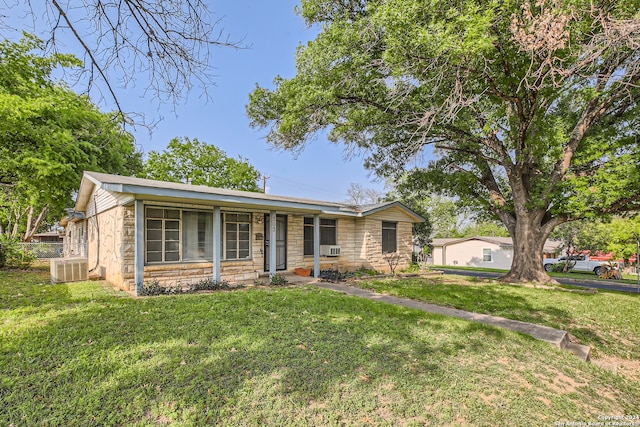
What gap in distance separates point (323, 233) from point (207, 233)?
187 inches

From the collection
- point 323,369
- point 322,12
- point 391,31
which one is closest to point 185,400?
point 323,369

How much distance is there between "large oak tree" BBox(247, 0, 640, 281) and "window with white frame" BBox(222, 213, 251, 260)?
10.4 ft

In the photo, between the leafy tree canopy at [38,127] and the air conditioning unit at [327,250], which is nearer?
the leafy tree canopy at [38,127]

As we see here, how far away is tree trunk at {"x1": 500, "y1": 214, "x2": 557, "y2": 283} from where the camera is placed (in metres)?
11.5

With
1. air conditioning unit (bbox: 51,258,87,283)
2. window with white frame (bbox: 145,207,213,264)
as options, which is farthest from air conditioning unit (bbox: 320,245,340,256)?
air conditioning unit (bbox: 51,258,87,283)

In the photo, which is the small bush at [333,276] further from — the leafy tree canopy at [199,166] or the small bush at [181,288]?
the leafy tree canopy at [199,166]

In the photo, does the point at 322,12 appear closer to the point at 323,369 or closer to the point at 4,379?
the point at 323,369

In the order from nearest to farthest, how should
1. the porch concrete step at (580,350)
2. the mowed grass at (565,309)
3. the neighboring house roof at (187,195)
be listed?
the porch concrete step at (580,350) → the mowed grass at (565,309) → the neighboring house roof at (187,195)

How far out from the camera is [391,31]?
7.07m

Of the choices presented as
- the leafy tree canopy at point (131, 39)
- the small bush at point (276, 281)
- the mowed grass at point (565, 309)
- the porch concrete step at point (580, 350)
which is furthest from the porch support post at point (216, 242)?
the porch concrete step at point (580, 350)

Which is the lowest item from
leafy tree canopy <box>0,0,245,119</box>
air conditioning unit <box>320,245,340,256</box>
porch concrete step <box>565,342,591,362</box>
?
porch concrete step <box>565,342,591,362</box>

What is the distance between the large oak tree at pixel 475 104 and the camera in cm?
644

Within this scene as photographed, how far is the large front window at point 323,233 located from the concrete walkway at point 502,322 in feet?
11.6

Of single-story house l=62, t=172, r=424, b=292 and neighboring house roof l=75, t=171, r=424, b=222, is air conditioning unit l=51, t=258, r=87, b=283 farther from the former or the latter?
neighboring house roof l=75, t=171, r=424, b=222
